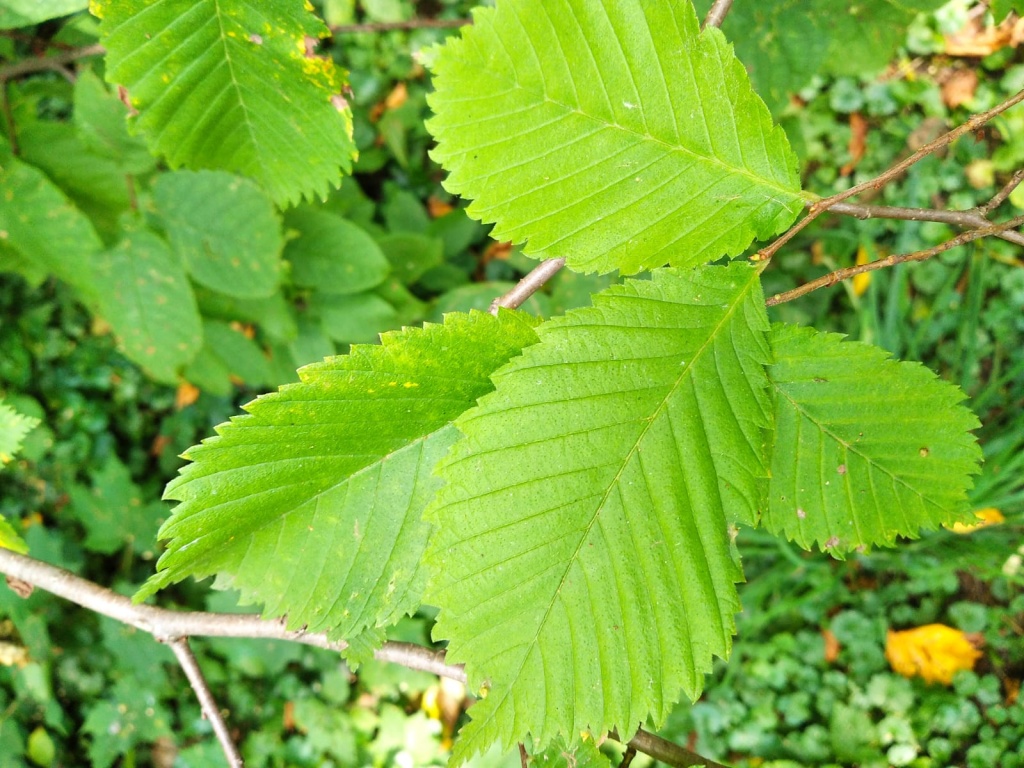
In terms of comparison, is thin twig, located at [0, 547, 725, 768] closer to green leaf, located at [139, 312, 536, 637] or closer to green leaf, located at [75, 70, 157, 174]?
green leaf, located at [139, 312, 536, 637]

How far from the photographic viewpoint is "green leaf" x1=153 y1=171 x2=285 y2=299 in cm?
180

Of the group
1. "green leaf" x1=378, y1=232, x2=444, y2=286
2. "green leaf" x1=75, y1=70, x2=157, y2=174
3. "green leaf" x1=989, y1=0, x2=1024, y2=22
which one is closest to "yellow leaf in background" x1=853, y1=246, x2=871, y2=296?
"green leaf" x1=378, y1=232, x2=444, y2=286

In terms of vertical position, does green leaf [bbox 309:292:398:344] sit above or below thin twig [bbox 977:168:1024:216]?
below

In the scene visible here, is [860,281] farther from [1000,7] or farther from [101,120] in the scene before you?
[101,120]

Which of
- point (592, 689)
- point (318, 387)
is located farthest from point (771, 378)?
point (318, 387)

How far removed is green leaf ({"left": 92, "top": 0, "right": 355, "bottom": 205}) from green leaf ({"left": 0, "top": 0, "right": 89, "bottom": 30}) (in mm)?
347

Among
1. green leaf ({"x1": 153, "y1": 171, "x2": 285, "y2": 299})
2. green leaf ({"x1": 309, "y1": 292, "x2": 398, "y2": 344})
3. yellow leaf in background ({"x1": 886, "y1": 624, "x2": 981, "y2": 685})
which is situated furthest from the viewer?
yellow leaf in background ({"x1": 886, "y1": 624, "x2": 981, "y2": 685})

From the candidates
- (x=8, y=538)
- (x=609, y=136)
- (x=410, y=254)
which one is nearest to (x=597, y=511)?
(x=609, y=136)

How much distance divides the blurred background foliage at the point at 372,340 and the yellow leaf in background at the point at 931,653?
0.14 ft

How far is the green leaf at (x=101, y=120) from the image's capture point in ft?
5.26

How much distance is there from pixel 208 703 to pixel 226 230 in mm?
1142

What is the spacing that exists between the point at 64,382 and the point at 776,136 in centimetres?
316

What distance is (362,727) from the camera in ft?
9.11

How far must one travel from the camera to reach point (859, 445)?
96 cm
